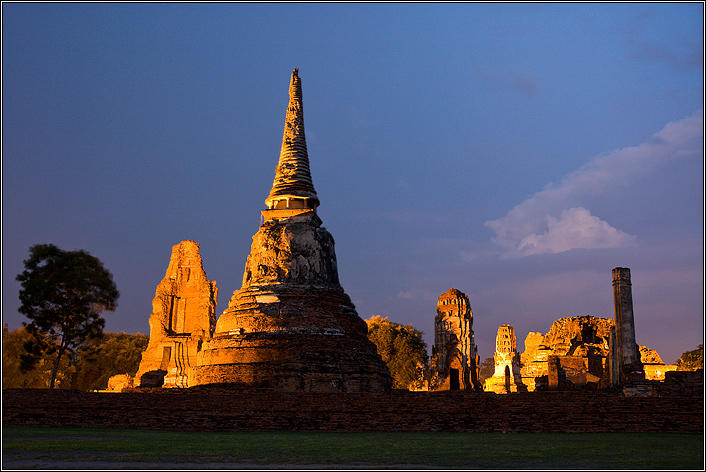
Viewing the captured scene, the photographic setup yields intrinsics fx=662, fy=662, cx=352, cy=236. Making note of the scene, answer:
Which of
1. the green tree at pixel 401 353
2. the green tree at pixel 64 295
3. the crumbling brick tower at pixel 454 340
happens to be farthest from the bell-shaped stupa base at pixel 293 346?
the green tree at pixel 401 353

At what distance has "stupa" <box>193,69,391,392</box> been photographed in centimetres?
2314

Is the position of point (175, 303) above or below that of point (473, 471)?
above

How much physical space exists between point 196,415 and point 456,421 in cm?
606

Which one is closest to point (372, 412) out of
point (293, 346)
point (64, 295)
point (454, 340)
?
point (293, 346)

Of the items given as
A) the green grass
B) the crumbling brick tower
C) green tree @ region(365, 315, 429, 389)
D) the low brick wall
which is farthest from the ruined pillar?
green tree @ region(365, 315, 429, 389)

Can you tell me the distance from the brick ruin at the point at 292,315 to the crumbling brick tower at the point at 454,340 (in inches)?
336

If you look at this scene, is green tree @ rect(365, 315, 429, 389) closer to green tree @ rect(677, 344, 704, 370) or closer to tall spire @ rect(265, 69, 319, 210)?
green tree @ rect(677, 344, 704, 370)

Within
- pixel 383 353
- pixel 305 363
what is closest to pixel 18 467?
pixel 305 363

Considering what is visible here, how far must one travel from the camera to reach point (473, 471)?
7.58 m

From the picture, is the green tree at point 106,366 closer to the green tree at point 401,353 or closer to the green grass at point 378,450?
the green tree at point 401,353

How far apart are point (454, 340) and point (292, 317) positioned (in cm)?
1246

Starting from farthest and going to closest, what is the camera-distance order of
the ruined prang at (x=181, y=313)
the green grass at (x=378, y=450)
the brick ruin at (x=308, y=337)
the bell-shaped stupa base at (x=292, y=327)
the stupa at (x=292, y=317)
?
the ruined prang at (x=181, y=313) → the brick ruin at (x=308, y=337) → the stupa at (x=292, y=317) → the bell-shaped stupa base at (x=292, y=327) → the green grass at (x=378, y=450)

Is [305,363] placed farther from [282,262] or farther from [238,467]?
[238,467]

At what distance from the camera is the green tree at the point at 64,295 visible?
23234mm
